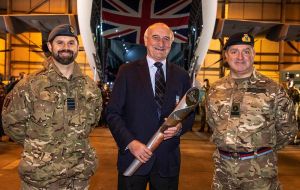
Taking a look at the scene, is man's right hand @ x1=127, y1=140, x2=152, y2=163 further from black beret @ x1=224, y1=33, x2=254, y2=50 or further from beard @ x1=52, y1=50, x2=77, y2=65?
black beret @ x1=224, y1=33, x2=254, y2=50

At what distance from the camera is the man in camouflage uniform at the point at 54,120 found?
8.67ft

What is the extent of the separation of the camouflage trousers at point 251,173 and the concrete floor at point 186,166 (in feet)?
8.10

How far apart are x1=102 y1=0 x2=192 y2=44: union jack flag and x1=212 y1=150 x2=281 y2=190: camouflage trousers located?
4.83 meters

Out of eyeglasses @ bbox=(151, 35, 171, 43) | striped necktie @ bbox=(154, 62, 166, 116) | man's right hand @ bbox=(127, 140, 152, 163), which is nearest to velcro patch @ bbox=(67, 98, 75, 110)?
man's right hand @ bbox=(127, 140, 152, 163)

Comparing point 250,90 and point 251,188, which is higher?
point 250,90

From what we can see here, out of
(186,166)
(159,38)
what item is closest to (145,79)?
(159,38)

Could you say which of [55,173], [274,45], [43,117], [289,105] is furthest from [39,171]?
[274,45]

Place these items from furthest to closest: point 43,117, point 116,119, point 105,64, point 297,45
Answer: point 297,45, point 105,64, point 116,119, point 43,117

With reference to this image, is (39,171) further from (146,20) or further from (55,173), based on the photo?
(146,20)

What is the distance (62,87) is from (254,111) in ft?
4.07

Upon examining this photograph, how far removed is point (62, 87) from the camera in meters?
2.69

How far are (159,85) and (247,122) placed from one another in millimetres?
686

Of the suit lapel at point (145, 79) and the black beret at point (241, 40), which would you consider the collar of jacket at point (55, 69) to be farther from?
the black beret at point (241, 40)

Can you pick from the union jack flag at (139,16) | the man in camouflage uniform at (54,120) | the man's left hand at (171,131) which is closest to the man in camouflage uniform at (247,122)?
the man's left hand at (171,131)
